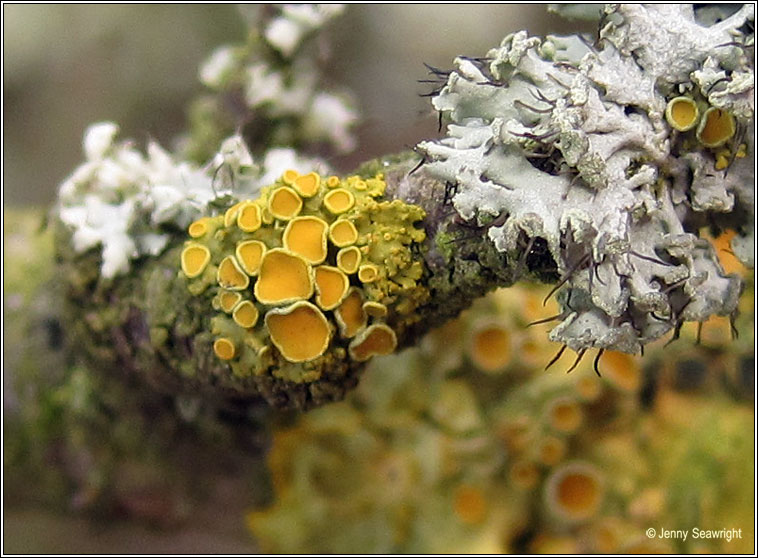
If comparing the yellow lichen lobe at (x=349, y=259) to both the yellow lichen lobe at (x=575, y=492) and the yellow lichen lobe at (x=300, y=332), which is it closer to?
the yellow lichen lobe at (x=300, y=332)

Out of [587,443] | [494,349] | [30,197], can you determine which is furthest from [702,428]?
[30,197]

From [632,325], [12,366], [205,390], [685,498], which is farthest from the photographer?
[12,366]

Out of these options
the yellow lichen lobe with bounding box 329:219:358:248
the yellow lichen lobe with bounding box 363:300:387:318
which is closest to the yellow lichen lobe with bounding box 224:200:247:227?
the yellow lichen lobe with bounding box 329:219:358:248

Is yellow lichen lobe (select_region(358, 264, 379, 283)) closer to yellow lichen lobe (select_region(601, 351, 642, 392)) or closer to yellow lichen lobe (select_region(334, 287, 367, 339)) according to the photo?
yellow lichen lobe (select_region(334, 287, 367, 339))

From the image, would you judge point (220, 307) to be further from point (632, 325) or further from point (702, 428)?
point (702, 428)

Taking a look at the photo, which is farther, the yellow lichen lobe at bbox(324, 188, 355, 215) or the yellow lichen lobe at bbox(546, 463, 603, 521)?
the yellow lichen lobe at bbox(546, 463, 603, 521)
